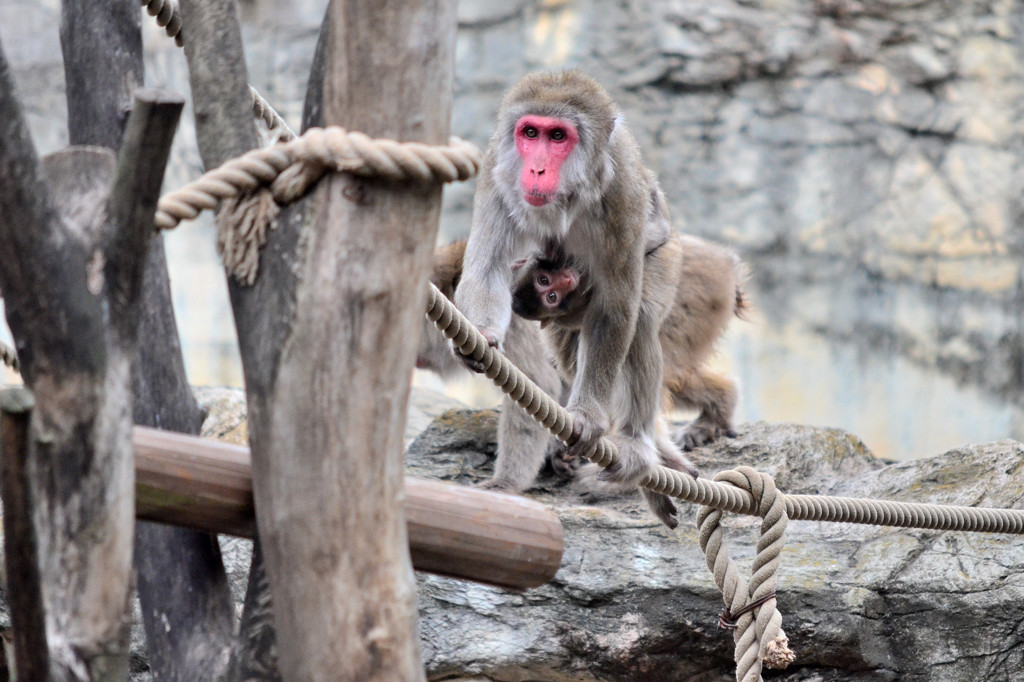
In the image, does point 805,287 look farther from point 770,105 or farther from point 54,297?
point 54,297

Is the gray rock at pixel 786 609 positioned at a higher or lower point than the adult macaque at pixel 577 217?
lower

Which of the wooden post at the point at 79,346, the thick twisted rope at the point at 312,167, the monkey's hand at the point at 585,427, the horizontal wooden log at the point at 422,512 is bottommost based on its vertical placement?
the monkey's hand at the point at 585,427

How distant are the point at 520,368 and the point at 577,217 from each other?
7.66 feet

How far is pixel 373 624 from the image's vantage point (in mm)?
1805

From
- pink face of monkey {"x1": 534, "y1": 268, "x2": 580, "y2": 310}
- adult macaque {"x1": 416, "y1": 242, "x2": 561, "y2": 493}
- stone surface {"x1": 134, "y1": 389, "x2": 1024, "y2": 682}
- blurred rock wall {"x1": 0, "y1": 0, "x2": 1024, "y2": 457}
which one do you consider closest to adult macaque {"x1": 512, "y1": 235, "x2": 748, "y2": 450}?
adult macaque {"x1": 416, "y1": 242, "x2": 561, "y2": 493}

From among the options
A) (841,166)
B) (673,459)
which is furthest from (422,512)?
(841,166)

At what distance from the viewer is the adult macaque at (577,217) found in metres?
3.64

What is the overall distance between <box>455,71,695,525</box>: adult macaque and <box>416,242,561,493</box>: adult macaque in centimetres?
93

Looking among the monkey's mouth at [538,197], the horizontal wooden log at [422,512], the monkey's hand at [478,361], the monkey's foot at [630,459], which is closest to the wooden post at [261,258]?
the horizontal wooden log at [422,512]

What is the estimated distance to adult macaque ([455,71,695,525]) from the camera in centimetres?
364

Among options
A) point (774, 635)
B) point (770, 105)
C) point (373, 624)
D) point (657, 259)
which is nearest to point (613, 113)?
point (657, 259)

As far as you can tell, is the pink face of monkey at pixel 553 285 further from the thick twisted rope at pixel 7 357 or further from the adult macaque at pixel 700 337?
the adult macaque at pixel 700 337

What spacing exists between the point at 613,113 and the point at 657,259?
30.0 inches

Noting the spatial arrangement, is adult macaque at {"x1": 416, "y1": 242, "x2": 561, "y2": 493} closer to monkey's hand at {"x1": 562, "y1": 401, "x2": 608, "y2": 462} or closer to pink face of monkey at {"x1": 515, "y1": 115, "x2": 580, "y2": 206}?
monkey's hand at {"x1": 562, "y1": 401, "x2": 608, "y2": 462}
